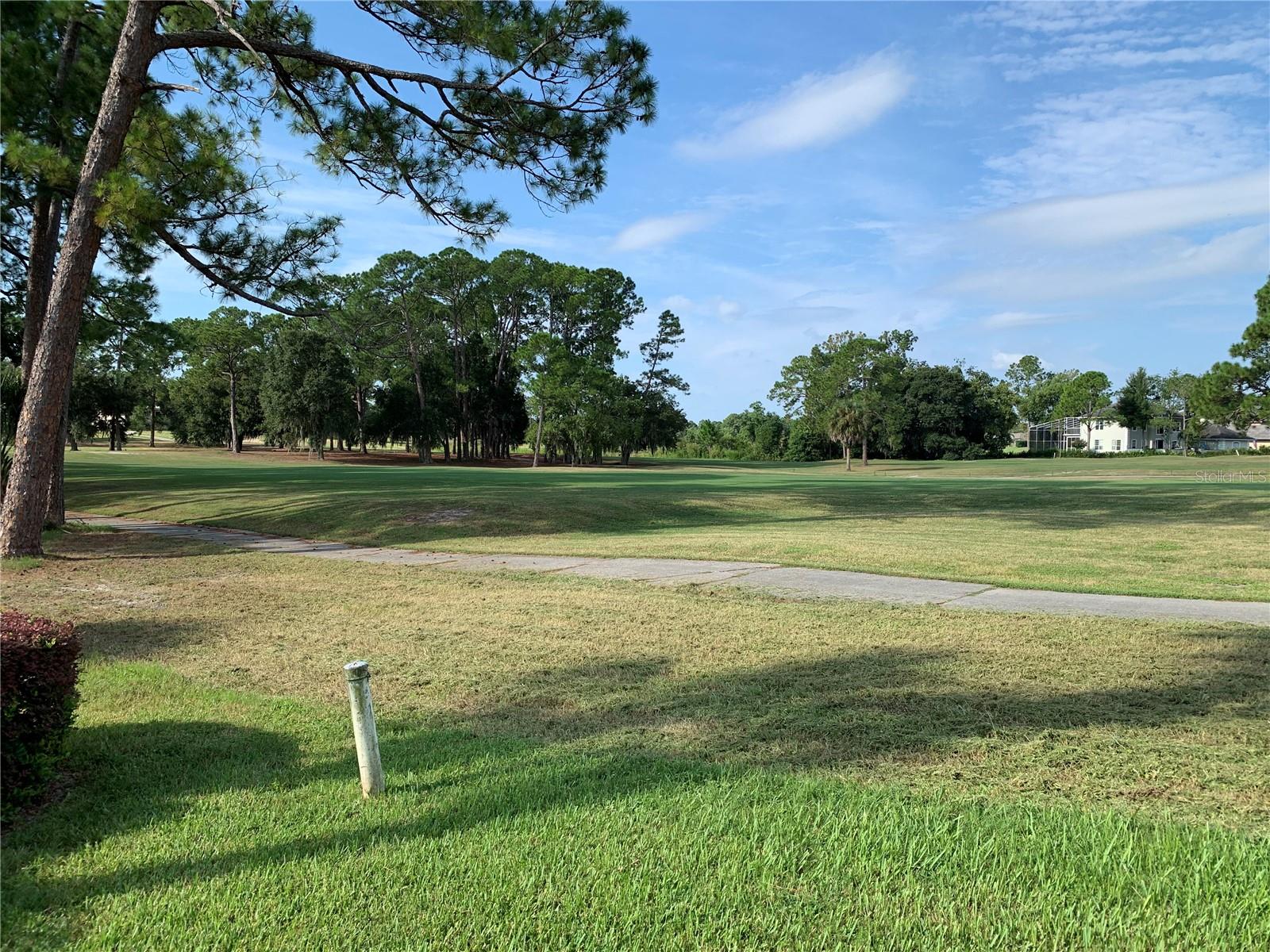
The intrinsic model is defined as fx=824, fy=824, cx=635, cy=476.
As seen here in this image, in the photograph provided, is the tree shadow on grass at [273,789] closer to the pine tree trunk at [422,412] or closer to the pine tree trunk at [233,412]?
the pine tree trunk at [422,412]

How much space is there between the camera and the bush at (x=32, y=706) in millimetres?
3551

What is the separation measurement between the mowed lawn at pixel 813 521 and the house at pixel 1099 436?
3111 inches

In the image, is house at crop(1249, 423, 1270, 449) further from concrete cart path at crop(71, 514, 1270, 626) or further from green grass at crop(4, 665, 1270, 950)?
green grass at crop(4, 665, 1270, 950)

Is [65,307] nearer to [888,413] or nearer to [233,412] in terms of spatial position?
[233,412]

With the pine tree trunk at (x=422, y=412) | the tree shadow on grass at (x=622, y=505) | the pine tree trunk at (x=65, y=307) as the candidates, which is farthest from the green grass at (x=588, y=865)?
the pine tree trunk at (x=422, y=412)

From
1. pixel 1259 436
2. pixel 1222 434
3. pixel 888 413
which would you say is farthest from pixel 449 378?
pixel 1259 436

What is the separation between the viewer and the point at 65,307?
11.4 metres

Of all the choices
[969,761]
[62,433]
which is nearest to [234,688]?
[969,761]

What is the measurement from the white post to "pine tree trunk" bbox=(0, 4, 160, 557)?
10.3 meters

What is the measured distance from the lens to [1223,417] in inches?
1532

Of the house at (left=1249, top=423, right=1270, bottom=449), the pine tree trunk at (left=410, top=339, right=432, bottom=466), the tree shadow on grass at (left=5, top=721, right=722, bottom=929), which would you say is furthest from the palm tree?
the house at (left=1249, top=423, right=1270, bottom=449)

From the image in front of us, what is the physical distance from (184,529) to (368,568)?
722 cm

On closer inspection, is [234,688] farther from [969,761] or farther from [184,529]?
[184,529]

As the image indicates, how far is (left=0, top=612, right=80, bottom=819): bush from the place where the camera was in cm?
355
